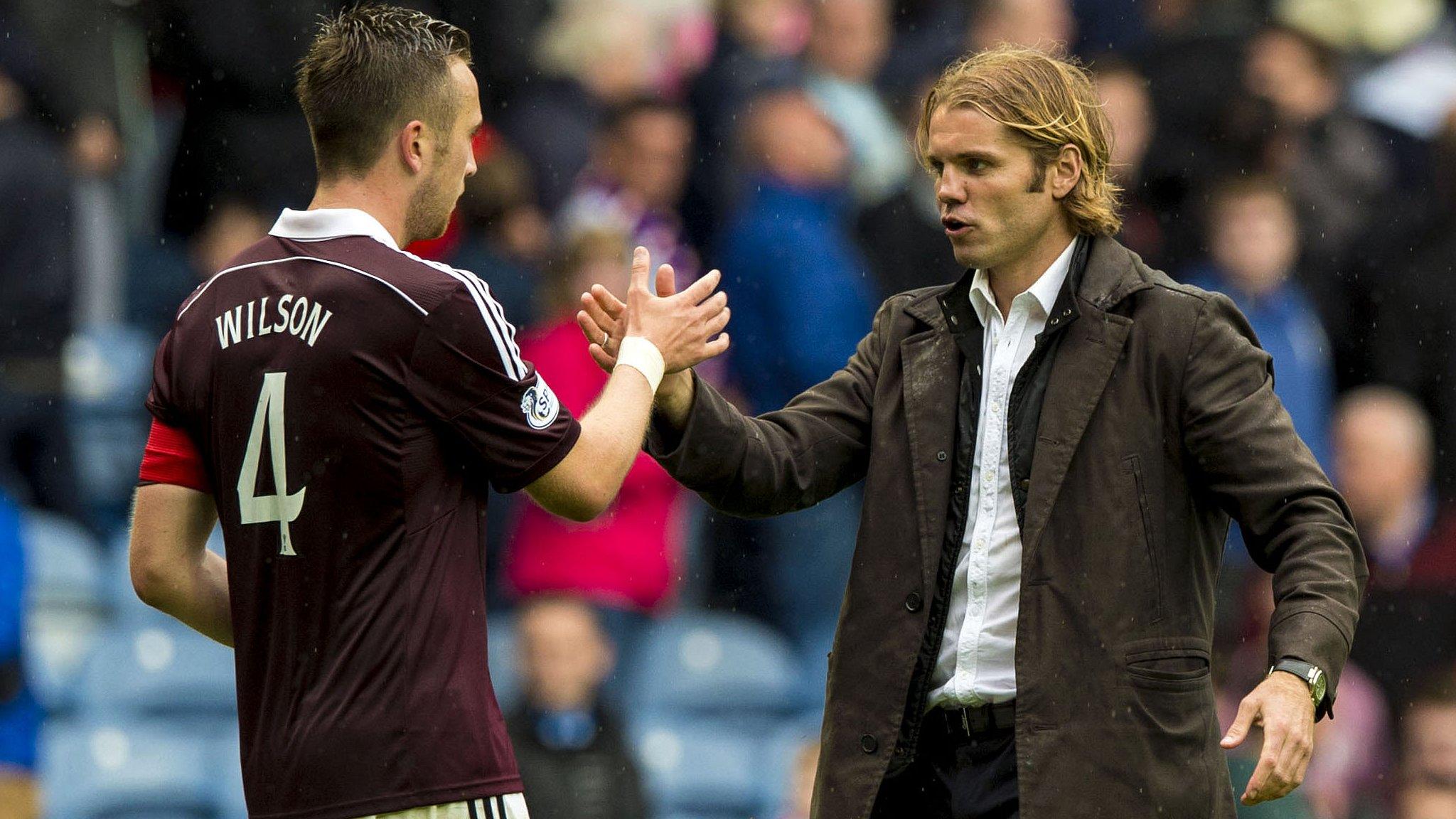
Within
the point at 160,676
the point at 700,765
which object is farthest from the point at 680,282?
the point at 160,676

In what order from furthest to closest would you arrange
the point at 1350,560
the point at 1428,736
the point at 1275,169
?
1. the point at 1275,169
2. the point at 1428,736
3. the point at 1350,560

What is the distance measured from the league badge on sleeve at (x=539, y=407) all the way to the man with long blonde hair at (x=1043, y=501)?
0.43m

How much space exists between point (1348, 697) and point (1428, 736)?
11.6 inches

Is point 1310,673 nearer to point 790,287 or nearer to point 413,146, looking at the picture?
point 413,146

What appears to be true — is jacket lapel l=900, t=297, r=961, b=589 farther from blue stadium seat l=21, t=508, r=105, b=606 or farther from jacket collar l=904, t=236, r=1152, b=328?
blue stadium seat l=21, t=508, r=105, b=606

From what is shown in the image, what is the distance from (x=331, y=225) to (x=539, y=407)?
440 millimetres

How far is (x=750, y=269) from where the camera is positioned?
670 centimetres

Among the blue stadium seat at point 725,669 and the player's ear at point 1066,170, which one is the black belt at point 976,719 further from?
the blue stadium seat at point 725,669

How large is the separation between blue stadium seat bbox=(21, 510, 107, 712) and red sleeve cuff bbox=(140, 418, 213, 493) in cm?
374

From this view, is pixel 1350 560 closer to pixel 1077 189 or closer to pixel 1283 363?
pixel 1077 189

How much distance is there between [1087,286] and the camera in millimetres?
3449

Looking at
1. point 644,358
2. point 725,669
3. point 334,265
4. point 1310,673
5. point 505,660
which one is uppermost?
point 334,265

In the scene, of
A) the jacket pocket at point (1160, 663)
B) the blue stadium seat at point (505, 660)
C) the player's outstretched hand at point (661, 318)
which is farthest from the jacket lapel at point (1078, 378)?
the blue stadium seat at point (505, 660)

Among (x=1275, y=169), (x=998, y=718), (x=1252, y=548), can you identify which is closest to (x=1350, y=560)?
(x=1252, y=548)
